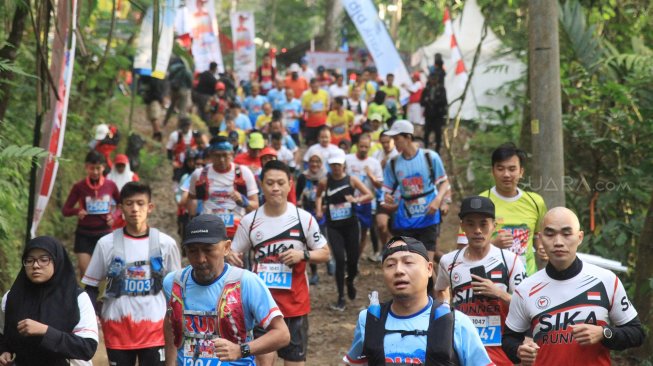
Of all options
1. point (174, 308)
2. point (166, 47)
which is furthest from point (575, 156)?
point (174, 308)

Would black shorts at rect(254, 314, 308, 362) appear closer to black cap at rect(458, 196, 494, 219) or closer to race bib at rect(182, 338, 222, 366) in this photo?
black cap at rect(458, 196, 494, 219)

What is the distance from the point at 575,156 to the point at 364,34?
966 centimetres

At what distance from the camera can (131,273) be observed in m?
7.57

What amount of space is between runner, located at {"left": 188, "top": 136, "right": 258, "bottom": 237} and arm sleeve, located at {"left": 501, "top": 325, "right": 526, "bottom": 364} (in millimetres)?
5573

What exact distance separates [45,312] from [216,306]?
1.14 metres

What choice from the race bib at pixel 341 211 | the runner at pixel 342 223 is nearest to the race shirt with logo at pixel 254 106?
the runner at pixel 342 223

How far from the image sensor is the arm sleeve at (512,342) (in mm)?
5812

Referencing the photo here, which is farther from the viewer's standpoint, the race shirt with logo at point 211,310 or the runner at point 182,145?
the runner at point 182,145

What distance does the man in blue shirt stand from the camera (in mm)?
11102

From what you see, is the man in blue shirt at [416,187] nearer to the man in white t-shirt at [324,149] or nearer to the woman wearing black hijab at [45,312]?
the man in white t-shirt at [324,149]

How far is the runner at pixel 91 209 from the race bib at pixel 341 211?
288cm

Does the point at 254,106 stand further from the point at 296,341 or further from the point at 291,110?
the point at 296,341

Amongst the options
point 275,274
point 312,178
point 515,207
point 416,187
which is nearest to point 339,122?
point 312,178

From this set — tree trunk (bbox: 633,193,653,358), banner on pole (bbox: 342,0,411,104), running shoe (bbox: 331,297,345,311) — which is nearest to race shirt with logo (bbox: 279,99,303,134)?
banner on pole (bbox: 342,0,411,104)
